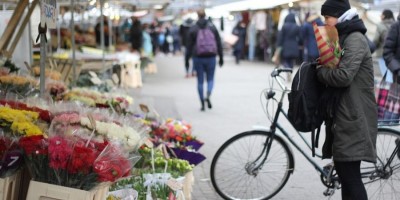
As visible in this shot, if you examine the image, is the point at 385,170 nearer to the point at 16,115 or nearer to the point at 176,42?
the point at 16,115

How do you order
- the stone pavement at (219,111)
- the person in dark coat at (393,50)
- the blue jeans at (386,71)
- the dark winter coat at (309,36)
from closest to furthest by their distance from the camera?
1. the stone pavement at (219,111)
2. the person in dark coat at (393,50)
3. the blue jeans at (386,71)
4. the dark winter coat at (309,36)

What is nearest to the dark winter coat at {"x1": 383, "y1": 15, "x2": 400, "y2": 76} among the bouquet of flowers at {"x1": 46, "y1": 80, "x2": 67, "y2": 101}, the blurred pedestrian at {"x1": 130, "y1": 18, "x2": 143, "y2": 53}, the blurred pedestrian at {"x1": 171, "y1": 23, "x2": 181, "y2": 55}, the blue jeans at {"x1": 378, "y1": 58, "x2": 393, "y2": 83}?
the blue jeans at {"x1": 378, "y1": 58, "x2": 393, "y2": 83}

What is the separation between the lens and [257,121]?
10.6m

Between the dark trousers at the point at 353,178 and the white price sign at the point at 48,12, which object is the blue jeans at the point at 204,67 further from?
the dark trousers at the point at 353,178

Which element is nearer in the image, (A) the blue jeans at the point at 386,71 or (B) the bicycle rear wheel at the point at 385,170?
(B) the bicycle rear wheel at the point at 385,170

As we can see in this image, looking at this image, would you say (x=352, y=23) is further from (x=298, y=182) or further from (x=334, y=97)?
(x=298, y=182)

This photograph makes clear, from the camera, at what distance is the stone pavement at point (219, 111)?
631 cm

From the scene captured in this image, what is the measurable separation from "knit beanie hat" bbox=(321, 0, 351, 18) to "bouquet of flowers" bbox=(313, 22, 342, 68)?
106 mm

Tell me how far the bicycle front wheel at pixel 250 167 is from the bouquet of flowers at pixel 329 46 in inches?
49.7

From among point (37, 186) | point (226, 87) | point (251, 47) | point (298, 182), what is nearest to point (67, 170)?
point (37, 186)

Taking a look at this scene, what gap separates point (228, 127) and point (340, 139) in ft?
18.4

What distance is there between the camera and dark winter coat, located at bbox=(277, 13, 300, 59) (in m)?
16.6

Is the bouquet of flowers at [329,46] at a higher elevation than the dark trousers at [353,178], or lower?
higher

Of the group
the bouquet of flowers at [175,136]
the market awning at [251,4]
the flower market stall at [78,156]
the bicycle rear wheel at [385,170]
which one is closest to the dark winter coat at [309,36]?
the market awning at [251,4]
